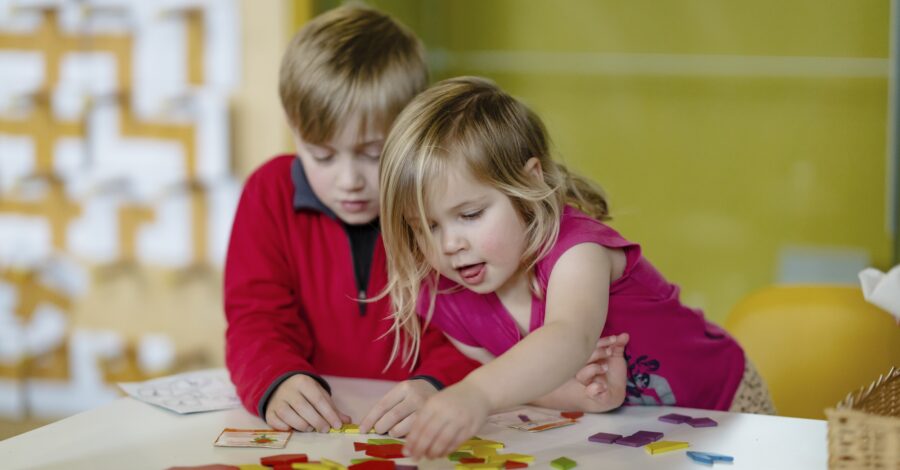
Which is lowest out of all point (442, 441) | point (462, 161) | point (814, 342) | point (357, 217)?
point (814, 342)

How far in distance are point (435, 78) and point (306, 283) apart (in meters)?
1.65

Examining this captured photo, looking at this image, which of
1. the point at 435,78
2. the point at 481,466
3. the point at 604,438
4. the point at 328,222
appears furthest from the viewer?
the point at 435,78

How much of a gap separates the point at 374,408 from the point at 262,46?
1572 millimetres

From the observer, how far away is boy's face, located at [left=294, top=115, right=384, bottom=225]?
1.35 m

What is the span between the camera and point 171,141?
256 cm

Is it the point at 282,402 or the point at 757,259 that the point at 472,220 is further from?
the point at 757,259

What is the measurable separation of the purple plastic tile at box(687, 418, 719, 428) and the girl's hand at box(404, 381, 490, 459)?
32 cm

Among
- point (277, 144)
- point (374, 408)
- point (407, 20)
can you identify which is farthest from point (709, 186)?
point (374, 408)

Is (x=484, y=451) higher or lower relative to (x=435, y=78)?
lower

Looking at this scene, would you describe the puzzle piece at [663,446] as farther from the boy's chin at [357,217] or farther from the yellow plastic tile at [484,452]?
the boy's chin at [357,217]

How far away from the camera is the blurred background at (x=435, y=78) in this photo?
254 centimetres

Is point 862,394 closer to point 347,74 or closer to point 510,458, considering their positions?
point 510,458

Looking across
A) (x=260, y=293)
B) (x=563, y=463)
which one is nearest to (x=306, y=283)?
→ (x=260, y=293)

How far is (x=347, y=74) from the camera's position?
4.44ft
